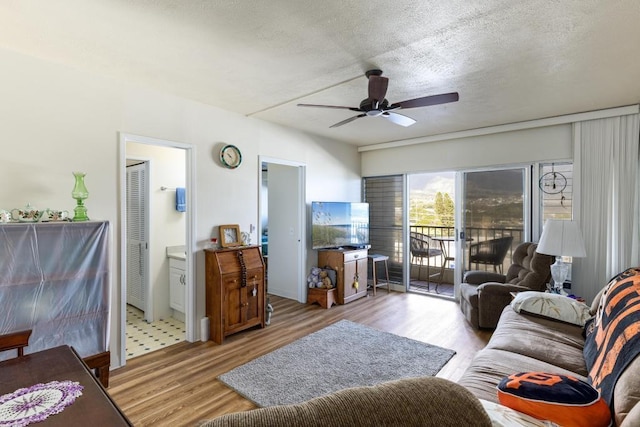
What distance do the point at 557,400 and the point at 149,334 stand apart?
384 cm

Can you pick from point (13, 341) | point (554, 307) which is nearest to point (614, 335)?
point (554, 307)

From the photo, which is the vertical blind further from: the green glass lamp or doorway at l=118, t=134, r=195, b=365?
the green glass lamp

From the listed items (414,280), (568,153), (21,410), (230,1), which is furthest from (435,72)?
(414,280)

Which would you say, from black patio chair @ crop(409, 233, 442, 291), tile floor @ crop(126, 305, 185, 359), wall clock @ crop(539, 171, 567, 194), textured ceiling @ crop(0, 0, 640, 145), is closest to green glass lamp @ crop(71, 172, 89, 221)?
textured ceiling @ crop(0, 0, 640, 145)

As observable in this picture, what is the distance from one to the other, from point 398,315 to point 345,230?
153 centimetres

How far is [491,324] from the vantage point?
371 cm

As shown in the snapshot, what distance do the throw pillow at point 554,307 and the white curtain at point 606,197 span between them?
1.48 m

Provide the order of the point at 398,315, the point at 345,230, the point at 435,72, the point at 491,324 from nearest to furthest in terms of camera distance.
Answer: the point at 435,72 < the point at 491,324 < the point at 398,315 < the point at 345,230

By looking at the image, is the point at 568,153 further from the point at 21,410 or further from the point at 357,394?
the point at 21,410

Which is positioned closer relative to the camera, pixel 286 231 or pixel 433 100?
pixel 433 100

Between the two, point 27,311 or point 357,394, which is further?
point 27,311

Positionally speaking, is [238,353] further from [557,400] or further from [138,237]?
[557,400]

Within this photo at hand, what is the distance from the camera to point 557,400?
1.33m

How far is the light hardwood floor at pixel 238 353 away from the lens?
7.68 feet
